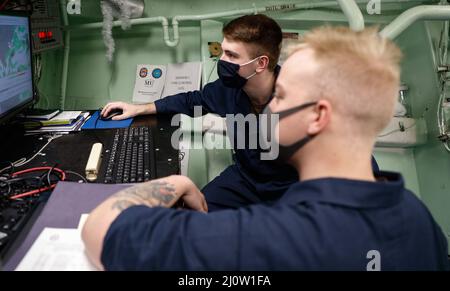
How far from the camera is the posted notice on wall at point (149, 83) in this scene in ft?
6.27

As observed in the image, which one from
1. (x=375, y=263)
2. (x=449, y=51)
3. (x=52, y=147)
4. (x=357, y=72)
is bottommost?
(x=375, y=263)

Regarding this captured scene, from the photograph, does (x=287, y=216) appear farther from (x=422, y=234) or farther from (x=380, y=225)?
(x=422, y=234)

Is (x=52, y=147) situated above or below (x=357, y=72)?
below

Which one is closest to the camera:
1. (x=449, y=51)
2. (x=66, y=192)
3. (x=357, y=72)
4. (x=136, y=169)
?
(x=357, y=72)

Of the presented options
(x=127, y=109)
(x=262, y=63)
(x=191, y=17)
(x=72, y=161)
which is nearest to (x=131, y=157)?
(x=72, y=161)

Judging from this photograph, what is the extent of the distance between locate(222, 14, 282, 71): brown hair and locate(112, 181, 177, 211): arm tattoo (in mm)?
807

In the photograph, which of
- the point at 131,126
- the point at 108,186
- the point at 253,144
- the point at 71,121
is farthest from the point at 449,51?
the point at 71,121

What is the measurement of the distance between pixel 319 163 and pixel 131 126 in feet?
2.94

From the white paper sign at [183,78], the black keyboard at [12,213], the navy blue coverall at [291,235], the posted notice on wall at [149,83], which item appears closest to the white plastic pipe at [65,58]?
the posted notice on wall at [149,83]

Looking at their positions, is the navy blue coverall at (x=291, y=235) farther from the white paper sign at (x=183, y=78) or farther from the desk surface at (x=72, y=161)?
the white paper sign at (x=183, y=78)

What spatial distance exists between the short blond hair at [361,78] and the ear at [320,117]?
0.01 metres

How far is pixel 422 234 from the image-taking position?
1.83ft

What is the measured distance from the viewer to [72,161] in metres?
0.96

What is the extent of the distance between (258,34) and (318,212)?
976 millimetres
